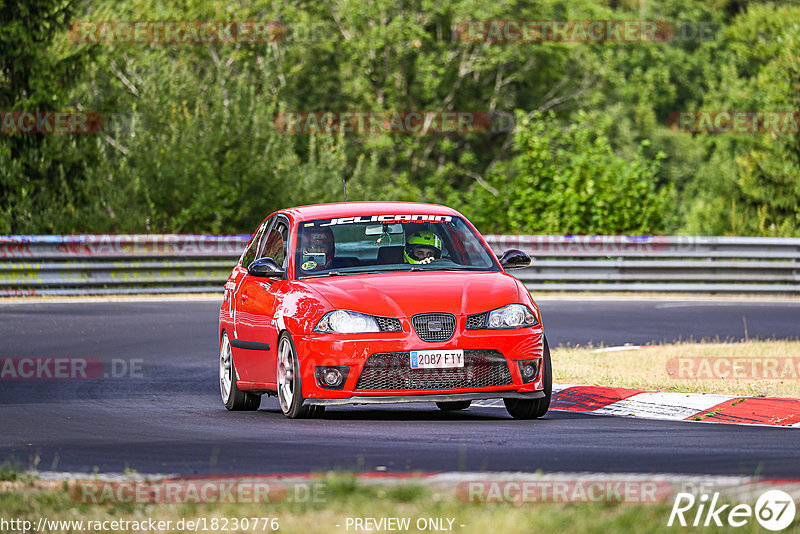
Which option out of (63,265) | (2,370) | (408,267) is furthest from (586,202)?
(408,267)

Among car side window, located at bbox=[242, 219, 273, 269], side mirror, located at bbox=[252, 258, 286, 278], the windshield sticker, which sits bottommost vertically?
car side window, located at bbox=[242, 219, 273, 269]

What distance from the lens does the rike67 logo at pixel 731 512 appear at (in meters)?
5.68

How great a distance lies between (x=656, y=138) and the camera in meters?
68.0

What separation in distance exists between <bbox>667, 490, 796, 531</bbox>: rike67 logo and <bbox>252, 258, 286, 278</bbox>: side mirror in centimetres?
517

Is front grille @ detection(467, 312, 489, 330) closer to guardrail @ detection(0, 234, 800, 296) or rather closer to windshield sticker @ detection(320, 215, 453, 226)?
windshield sticker @ detection(320, 215, 453, 226)

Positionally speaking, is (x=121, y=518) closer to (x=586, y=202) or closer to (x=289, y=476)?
(x=289, y=476)

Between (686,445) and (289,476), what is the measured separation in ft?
9.16
